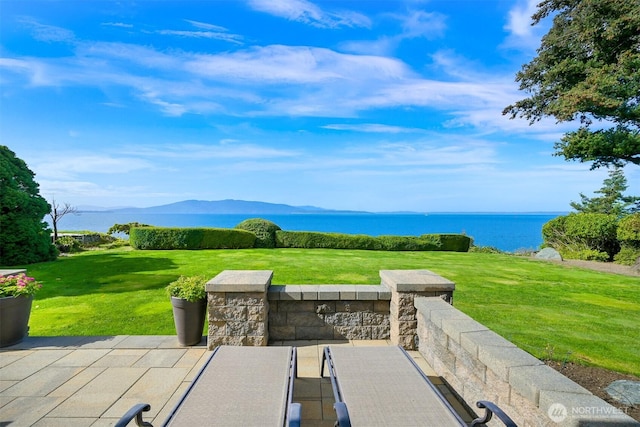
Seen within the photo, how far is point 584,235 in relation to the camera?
50.4 ft

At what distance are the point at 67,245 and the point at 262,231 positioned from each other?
10388 millimetres

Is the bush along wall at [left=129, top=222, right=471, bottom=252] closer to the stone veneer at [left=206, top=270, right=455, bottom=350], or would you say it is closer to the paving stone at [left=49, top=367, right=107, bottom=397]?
the stone veneer at [left=206, top=270, right=455, bottom=350]

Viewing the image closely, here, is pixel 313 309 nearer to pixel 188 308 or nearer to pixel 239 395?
pixel 188 308

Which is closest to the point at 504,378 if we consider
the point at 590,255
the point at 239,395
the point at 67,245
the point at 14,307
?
the point at 239,395

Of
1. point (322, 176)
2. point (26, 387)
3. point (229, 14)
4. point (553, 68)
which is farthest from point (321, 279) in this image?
point (322, 176)

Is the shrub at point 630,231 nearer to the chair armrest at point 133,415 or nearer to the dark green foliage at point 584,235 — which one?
the dark green foliage at point 584,235

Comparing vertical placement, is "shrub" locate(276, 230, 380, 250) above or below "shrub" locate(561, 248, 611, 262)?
above

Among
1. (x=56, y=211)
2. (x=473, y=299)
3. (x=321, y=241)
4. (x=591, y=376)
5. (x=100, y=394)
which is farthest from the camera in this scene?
(x=321, y=241)

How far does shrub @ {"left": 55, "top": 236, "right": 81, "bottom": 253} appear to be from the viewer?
1674 centimetres

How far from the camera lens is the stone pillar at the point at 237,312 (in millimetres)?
4086

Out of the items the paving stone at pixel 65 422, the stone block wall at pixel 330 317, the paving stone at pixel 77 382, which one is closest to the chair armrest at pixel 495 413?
the stone block wall at pixel 330 317

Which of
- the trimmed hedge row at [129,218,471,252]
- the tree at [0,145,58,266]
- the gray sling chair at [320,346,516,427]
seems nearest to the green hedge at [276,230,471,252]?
the trimmed hedge row at [129,218,471,252]

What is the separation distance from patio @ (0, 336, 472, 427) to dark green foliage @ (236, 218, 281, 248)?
14.6 meters

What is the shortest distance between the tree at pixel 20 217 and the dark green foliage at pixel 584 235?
24.2 m
